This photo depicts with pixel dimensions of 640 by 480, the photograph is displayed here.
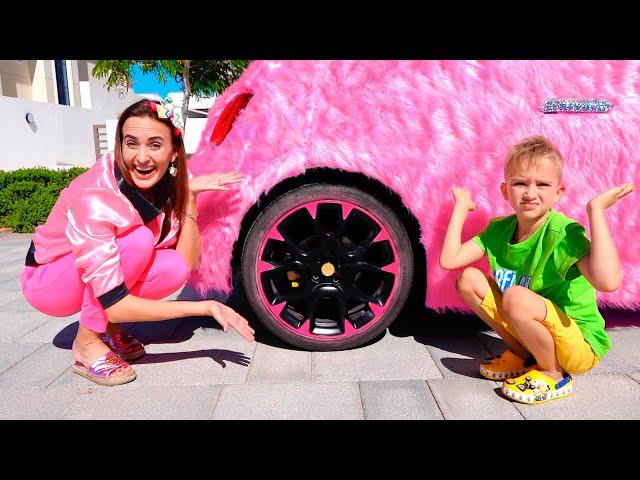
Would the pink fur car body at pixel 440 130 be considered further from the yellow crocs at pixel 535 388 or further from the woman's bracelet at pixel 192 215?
the yellow crocs at pixel 535 388

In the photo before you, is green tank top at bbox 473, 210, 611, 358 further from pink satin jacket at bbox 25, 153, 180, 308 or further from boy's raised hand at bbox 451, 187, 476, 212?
pink satin jacket at bbox 25, 153, 180, 308

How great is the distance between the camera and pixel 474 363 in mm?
2232

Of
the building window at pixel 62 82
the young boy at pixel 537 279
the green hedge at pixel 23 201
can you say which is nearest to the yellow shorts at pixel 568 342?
the young boy at pixel 537 279

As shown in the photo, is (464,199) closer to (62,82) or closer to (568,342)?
(568,342)

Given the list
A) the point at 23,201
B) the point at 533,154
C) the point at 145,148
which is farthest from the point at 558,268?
the point at 23,201

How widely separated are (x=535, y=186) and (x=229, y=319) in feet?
4.12

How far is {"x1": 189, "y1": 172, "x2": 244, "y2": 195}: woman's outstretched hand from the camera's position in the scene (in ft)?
7.09

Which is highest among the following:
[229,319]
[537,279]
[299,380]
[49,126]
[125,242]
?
[49,126]

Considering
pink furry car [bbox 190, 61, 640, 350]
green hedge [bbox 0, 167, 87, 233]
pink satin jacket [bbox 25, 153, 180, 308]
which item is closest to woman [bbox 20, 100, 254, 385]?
pink satin jacket [bbox 25, 153, 180, 308]

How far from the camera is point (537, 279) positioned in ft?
6.30

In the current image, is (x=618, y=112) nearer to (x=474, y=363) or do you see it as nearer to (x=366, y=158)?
(x=366, y=158)

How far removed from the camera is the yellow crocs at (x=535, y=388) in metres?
1.85

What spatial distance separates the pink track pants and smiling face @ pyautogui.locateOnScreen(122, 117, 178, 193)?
0.22 m

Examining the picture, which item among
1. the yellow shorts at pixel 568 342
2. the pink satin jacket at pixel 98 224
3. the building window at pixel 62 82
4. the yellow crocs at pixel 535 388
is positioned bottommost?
the yellow crocs at pixel 535 388
